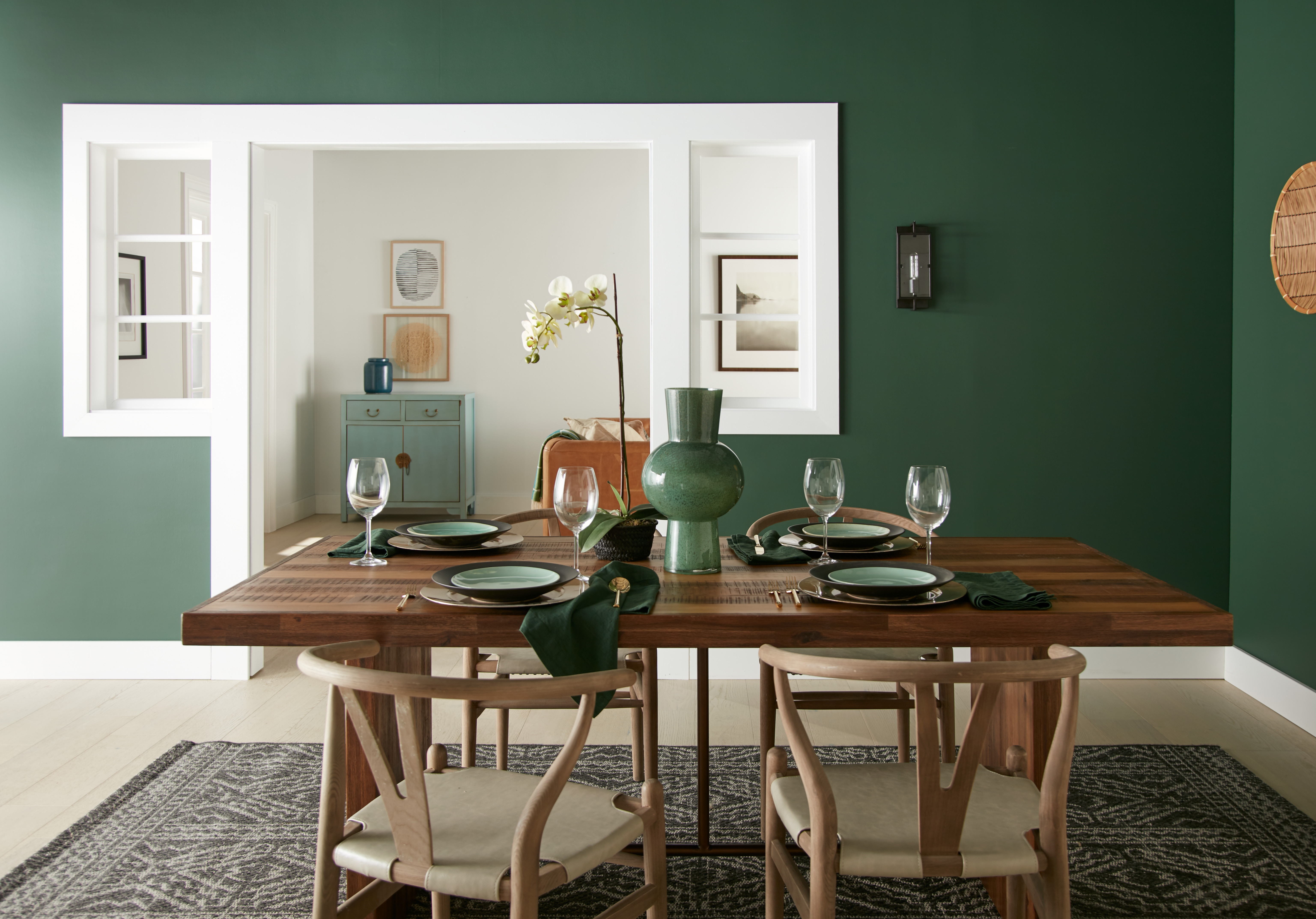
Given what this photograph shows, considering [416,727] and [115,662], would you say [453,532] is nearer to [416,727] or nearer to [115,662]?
[416,727]

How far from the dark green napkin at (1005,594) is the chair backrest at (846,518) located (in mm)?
707

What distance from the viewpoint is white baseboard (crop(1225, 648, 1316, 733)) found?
3.28 meters

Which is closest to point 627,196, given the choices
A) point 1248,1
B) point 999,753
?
point 1248,1

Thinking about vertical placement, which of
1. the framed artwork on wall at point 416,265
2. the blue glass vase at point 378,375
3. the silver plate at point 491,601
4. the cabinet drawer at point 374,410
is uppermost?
the framed artwork on wall at point 416,265

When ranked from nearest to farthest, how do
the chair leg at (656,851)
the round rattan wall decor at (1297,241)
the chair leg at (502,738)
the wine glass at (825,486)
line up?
the chair leg at (656,851) < the wine glass at (825,486) < the chair leg at (502,738) < the round rattan wall decor at (1297,241)

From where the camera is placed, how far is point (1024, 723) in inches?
80.1

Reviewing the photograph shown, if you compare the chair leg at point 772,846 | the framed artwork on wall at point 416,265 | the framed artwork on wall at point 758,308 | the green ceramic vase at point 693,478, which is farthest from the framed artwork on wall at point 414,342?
the chair leg at point 772,846

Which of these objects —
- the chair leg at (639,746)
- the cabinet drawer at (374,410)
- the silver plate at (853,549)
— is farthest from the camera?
the cabinet drawer at (374,410)

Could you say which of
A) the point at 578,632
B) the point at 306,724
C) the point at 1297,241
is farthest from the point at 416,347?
the point at 578,632

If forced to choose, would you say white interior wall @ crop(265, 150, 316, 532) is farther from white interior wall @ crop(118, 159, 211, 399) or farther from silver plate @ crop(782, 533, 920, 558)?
silver plate @ crop(782, 533, 920, 558)

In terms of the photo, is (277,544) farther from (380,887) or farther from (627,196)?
(380,887)

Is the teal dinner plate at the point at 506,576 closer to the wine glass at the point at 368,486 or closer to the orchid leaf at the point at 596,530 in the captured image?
the orchid leaf at the point at 596,530

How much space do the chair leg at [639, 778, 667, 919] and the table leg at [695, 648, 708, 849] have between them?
19.1 inches

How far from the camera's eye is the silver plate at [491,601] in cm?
178
